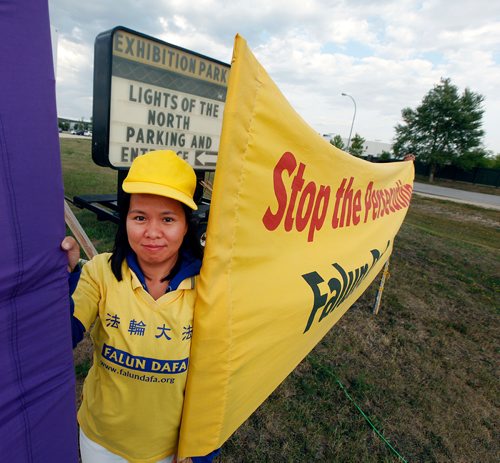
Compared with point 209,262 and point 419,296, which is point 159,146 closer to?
point 209,262

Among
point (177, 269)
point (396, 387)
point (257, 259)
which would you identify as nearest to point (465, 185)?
point (396, 387)

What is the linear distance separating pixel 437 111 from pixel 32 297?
148 ft

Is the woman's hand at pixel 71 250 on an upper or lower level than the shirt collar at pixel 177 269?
upper

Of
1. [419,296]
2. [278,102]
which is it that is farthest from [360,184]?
[419,296]

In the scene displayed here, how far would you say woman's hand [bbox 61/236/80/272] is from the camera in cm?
98

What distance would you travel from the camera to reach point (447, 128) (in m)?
37.3

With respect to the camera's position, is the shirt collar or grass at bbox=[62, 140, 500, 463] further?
grass at bbox=[62, 140, 500, 463]

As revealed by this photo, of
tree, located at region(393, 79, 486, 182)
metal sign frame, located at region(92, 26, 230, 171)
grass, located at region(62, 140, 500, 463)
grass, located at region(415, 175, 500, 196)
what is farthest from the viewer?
tree, located at region(393, 79, 486, 182)

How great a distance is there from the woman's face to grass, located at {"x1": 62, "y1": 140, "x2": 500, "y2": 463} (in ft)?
6.52

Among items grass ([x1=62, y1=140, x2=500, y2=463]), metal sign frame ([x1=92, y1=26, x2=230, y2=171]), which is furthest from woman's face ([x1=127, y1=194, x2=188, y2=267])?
metal sign frame ([x1=92, y1=26, x2=230, y2=171])

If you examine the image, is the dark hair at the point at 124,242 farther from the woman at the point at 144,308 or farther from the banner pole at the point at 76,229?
the banner pole at the point at 76,229

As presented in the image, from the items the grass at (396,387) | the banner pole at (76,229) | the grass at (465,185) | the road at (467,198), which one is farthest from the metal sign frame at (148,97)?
the grass at (465,185)

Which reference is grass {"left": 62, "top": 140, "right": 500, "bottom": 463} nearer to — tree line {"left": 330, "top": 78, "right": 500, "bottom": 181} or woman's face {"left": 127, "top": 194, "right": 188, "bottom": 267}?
woman's face {"left": 127, "top": 194, "right": 188, "bottom": 267}

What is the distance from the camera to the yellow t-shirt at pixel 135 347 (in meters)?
1.16
